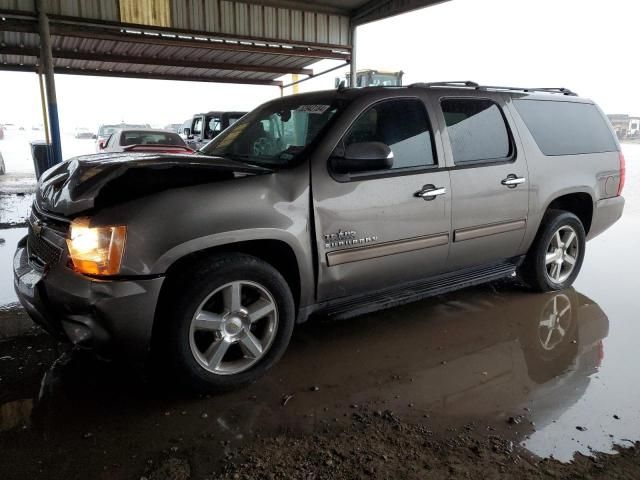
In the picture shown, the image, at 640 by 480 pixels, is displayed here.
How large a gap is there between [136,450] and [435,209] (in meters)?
2.39

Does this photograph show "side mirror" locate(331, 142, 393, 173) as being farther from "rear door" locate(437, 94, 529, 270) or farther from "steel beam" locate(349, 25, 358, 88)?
"steel beam" locate(349, 25, 358, 88)

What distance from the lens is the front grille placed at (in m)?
2.57

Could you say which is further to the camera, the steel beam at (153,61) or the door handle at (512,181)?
the steel beam at (153,61)

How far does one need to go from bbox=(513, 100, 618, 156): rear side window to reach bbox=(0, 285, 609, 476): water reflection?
1525mm

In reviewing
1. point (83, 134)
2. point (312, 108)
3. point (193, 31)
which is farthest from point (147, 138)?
point (83, 134)

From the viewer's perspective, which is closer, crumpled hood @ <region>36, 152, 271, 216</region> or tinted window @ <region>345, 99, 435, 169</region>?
crumpled hood @ <region>36, 152, 271, 216</region>

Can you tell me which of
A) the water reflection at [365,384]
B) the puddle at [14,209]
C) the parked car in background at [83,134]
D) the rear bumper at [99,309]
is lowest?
the water reflection at [365,384]

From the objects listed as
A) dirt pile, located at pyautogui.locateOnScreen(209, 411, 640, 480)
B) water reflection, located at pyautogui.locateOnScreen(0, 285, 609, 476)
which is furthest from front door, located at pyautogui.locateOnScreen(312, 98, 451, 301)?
dirt pile, located at pyautogui.locateOnScreen(209, 411, 640, 480)

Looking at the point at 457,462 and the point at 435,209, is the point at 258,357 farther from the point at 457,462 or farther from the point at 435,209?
the point at 435,209

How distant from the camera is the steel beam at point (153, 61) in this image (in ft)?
42.7

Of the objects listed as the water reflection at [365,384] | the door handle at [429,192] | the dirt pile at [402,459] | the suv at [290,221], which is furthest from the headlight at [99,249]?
the door handle at [429,192]

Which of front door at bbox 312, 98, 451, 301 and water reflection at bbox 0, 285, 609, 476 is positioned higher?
front door at bbox 312, 98, 451, 301

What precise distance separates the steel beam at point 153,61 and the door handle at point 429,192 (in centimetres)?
1318

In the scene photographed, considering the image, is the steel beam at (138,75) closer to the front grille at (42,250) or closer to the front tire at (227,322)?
the front grille at (42,250)
